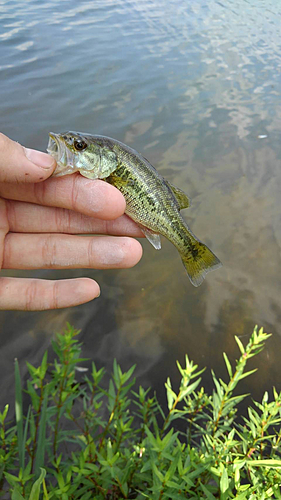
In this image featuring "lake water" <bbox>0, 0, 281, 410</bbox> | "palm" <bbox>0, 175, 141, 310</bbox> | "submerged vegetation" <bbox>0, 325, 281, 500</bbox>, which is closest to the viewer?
"submerged vegetation" <bbox>0, 325, 281, 500</bbox>

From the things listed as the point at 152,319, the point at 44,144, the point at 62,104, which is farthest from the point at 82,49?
the point at 152,319

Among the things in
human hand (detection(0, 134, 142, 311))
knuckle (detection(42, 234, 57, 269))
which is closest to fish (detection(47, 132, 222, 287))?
human hand (detection(0, 134, 142, 311))

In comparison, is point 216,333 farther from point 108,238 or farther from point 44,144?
point 44,144

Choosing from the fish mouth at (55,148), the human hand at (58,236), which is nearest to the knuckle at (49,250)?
the human hand at (58,236)

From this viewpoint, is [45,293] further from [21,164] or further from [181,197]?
[181,197]

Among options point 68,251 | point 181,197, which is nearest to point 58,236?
point 68,251

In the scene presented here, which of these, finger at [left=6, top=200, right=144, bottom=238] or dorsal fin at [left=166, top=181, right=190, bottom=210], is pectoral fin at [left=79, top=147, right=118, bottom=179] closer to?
finger at [left=6, top=200, right=144, bottom=238]
